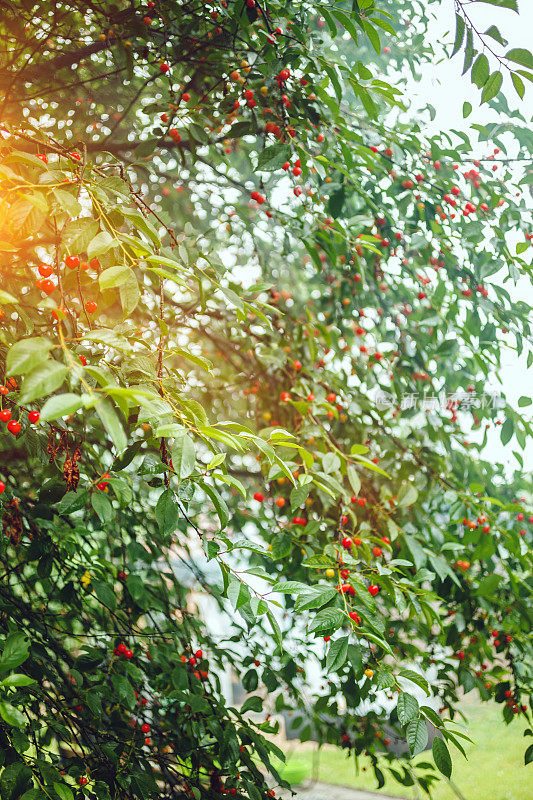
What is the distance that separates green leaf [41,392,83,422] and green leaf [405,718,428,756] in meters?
0.63

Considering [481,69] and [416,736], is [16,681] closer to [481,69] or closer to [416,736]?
[416,736]

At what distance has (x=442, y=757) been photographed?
805 millimetres

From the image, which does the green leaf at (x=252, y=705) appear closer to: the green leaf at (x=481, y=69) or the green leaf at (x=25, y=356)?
the green leaf at (x=25, y=356)

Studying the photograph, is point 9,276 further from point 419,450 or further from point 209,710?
point 419,450

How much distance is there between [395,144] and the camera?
1457 millimetres

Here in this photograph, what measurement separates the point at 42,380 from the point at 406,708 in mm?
634

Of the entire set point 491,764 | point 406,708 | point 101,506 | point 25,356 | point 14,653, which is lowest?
point 491,764

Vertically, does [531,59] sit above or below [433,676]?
above

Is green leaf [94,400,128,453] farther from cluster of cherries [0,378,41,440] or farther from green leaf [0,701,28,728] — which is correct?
green leaf [0,701,28,728]

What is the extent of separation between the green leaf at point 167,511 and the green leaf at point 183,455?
113 mm

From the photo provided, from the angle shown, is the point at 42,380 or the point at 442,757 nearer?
the point at 42,380

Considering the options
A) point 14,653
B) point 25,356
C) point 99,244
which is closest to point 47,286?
point 99,244

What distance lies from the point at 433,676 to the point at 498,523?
Answer: 60 centimetres

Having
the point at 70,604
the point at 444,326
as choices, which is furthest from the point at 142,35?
the point at 70,604
